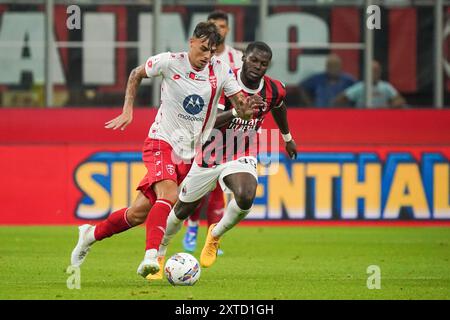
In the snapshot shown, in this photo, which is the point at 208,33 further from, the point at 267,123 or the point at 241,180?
the point at 267,123

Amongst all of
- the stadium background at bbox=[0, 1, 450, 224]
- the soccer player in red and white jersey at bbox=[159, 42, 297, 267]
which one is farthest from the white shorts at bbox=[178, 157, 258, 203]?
the stadium background at bbox=[0, 1, 450, 224]

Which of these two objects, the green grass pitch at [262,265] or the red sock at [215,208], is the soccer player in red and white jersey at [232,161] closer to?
the green grass pitch at [262,265]

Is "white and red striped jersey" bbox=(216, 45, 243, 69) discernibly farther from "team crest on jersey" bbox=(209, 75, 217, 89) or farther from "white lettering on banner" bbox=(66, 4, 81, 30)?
"white lettering on banner" bbox=(66, 4, 81, 30)

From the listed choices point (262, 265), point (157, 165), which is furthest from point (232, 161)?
point (262, 265)

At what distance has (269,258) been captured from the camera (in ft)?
41.3

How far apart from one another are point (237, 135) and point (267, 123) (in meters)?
5.84

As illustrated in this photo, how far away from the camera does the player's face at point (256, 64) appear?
10.9 metres

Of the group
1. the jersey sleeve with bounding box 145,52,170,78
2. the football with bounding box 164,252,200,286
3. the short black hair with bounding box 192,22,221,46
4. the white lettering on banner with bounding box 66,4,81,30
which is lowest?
the football with bounding box 164,252,200,286

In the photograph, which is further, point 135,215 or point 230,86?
point 230,86

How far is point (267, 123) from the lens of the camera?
16969 mm

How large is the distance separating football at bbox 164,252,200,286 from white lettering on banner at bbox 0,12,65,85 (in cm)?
800

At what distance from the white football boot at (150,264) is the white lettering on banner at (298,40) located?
8034mm

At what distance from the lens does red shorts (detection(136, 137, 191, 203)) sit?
1020 centimetres
